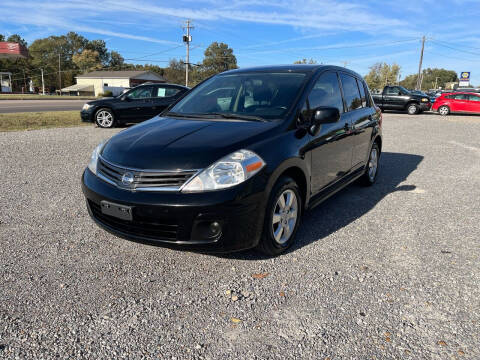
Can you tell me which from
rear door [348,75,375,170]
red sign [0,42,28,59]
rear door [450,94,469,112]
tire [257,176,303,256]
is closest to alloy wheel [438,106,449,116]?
rear door [450,94,469,112]

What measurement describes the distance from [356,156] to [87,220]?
3.36 metres

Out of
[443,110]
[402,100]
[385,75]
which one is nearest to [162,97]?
[402,100]

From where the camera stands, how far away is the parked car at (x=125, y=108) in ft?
40.0

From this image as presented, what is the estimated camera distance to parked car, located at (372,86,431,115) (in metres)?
22.4

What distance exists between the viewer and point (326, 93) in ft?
13.0

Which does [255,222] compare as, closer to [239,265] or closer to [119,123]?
Answer: [239,265]

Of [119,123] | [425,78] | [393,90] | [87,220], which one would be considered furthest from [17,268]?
[425,78]

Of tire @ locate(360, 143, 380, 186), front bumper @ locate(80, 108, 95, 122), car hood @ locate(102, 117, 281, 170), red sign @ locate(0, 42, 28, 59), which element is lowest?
tire @ locate(360, 143, 380, 186)

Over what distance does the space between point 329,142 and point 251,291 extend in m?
1.86

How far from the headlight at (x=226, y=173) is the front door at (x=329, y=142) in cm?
91

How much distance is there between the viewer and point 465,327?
2.30 meters

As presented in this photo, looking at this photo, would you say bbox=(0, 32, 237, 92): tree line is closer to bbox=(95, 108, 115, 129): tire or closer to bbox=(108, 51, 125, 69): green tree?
bbox=(108, 51, 125, 69): green tree

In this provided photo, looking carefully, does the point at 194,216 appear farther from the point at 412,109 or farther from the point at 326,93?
the point at 412,109

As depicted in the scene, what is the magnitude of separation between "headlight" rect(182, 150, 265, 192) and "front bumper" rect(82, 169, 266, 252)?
5 centimetres
